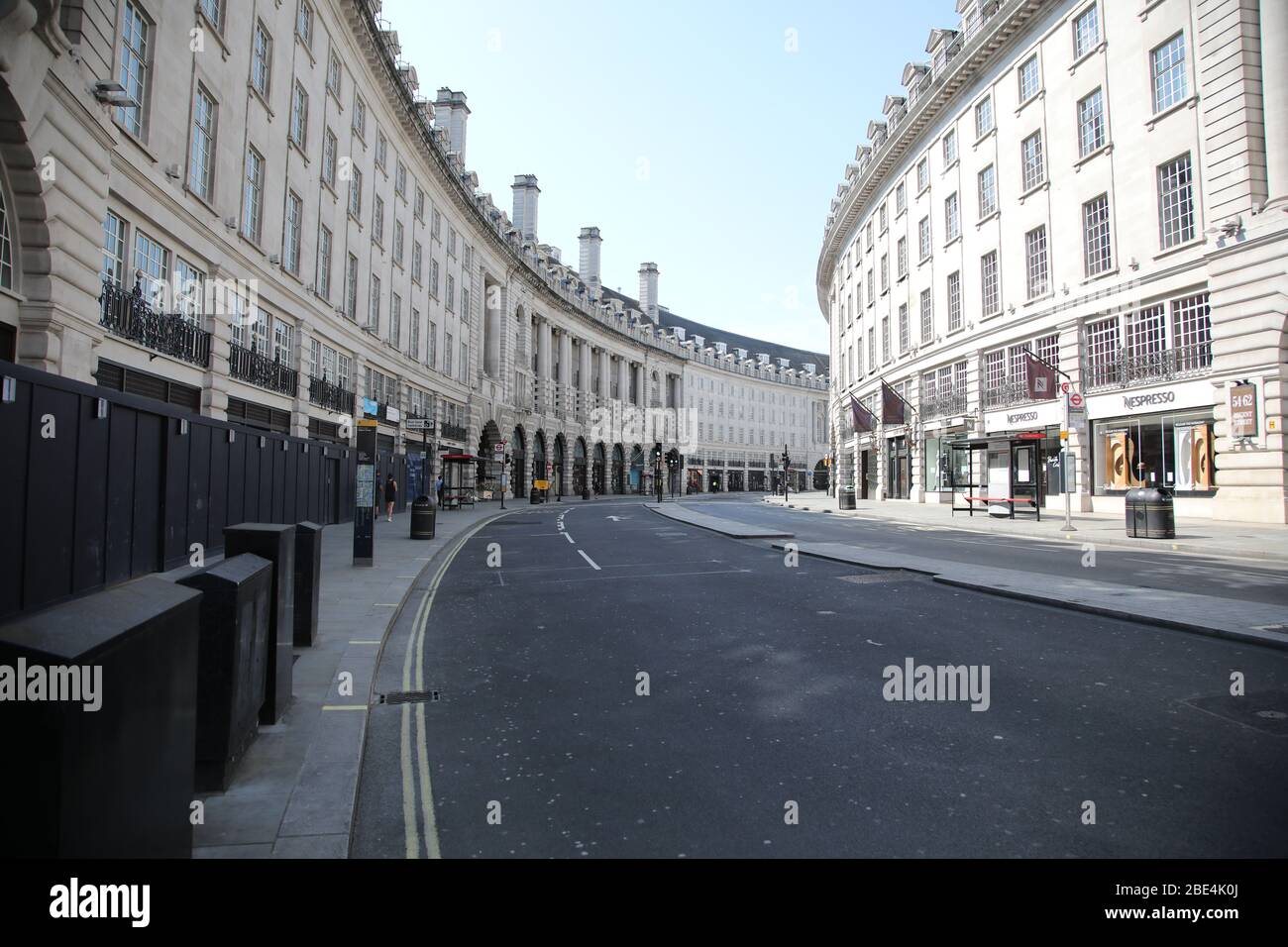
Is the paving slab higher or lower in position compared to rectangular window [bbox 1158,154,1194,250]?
lower

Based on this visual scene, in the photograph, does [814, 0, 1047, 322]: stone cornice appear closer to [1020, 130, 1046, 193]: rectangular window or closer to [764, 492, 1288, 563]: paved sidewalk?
[1020, 130, 1046, 193]: rectangular window

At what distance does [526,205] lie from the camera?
60.4m

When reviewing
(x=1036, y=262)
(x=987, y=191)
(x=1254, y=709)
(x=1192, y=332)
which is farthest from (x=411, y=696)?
(x=987, y=191)

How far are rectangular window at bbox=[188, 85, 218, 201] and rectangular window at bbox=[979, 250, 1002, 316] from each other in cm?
2956

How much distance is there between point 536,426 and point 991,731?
57254 millimetres

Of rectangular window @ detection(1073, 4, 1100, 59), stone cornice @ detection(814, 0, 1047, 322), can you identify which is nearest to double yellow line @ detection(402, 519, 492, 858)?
rectangular window @ detection(1073, 4, 1100, 59)

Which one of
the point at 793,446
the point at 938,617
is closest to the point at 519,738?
the point at 938,617

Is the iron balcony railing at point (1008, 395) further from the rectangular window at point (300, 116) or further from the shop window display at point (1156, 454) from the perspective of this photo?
the rectangular window at point (300, 116)

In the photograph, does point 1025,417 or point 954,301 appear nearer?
point 1025,417

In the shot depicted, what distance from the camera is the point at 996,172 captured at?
31.0 m

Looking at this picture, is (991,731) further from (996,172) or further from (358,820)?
(996,172)

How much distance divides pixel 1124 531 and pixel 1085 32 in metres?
19.7

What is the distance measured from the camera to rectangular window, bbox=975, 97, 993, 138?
1244 inches

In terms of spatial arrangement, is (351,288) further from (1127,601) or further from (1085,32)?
(1085,32)
